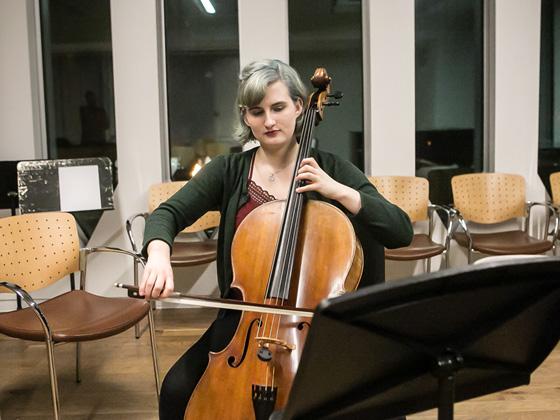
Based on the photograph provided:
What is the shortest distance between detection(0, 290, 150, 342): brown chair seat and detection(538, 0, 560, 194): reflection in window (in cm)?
308

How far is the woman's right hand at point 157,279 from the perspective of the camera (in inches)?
49.8

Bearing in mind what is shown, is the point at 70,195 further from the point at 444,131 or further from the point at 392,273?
the point at 444,131

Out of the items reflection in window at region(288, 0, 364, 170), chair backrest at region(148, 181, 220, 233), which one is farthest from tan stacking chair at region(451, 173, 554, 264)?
chair backrest at region(148, 181, 220, 233)

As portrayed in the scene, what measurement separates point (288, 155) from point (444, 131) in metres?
2.62

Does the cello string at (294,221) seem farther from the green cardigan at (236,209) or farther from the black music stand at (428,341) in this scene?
the black music stand at (428,341)

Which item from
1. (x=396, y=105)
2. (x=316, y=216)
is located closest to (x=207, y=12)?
(x=396, y=105)

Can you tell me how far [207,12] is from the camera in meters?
3.82

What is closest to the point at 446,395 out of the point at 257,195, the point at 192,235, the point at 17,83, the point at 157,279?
the point at 157,279

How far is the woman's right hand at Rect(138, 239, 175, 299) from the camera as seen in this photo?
127 cm

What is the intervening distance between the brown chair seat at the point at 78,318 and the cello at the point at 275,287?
76cm

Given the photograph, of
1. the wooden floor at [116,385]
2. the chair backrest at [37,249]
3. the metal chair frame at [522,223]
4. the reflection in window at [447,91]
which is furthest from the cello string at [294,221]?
the reflection in window at [447,91]

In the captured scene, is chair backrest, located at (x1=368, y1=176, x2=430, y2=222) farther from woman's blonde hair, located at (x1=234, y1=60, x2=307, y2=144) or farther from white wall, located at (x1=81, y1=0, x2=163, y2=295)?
woman's blonde hair, located at (x1=234, y1=60, x2=307, y2=144)

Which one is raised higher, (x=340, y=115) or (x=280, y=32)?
(x=280, y=32)

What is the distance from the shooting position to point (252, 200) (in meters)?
1.62
